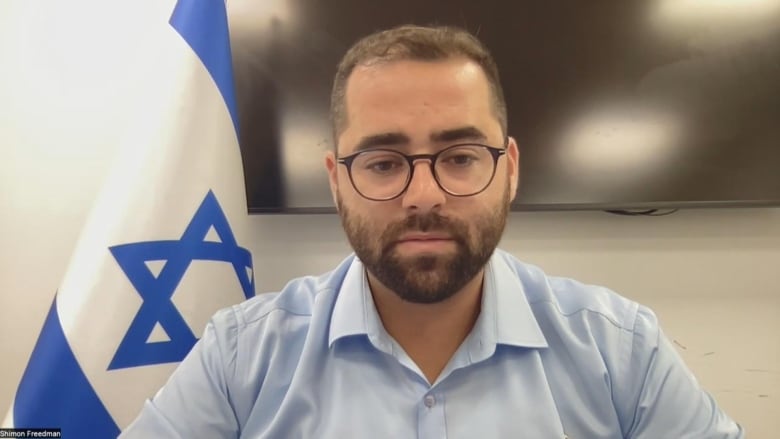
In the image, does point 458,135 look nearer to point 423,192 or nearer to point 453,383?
point 423,192

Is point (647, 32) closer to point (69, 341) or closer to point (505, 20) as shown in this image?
point (505, 20)

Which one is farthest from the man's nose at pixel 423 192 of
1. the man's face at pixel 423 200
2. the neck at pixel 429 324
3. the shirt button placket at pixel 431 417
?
the shirt button placket at pixel 431 417

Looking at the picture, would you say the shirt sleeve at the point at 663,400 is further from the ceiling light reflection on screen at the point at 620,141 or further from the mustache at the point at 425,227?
the ceiling light reflection on screen at the point at 620,141

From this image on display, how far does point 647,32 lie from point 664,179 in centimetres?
40

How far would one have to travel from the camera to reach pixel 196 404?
0.84m

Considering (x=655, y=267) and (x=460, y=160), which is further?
(x=655, y=267)

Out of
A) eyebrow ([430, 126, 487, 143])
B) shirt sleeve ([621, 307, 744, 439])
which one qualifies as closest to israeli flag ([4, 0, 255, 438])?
eyebrow ([430, 126, 487, 143])

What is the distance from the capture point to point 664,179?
54.4 inches

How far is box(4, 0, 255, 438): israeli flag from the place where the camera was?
102 centimetres

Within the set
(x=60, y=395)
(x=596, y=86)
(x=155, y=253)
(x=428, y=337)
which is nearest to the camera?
(x=428, y=337)

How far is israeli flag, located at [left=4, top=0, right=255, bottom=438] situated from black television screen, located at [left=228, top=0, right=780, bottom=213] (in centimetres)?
22

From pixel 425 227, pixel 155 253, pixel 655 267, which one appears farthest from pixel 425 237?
pixel 655 267

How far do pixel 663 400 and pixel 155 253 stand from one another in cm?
102

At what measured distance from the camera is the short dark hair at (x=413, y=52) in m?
0.85
